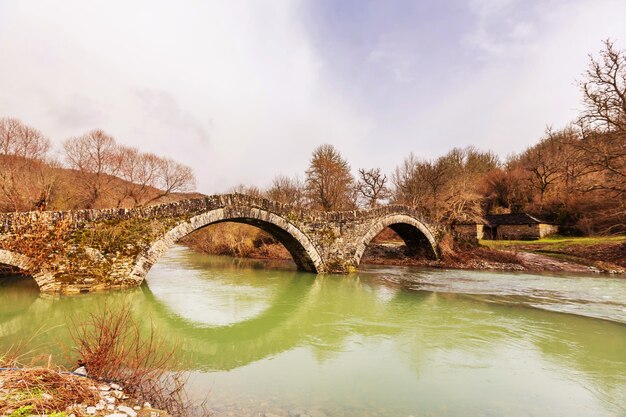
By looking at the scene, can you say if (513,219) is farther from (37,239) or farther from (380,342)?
(37,239)

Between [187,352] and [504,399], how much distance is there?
A: 419cm

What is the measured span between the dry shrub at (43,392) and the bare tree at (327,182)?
2538 cm

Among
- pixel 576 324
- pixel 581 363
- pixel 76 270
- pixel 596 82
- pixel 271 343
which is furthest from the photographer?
pixel 596 82

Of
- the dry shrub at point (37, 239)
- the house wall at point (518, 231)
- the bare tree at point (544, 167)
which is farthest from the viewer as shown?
the bare tree at point (544, 167)

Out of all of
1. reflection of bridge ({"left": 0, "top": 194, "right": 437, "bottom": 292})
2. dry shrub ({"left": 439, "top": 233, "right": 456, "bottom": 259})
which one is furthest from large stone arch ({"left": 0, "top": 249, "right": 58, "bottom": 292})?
dry shrub ({"left": 439, "top": 233, "right": 456, "bottom": 259})

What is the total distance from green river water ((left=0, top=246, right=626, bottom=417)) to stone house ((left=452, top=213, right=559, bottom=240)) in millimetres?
17503

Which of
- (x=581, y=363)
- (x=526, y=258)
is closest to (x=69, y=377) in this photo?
(x=581, y=363)

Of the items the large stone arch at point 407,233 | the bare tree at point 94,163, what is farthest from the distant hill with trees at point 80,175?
the large stone arch at point 407,233

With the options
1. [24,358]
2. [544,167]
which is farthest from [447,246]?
[544,167]

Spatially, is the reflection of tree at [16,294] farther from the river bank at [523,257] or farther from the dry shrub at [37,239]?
the river bank at [523,257]

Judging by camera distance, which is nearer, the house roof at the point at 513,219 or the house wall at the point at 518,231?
the house wall at the point at 518,231

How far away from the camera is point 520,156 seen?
4328 centimetres

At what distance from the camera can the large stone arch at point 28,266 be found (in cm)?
807

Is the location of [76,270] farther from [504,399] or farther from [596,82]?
[596,82]
